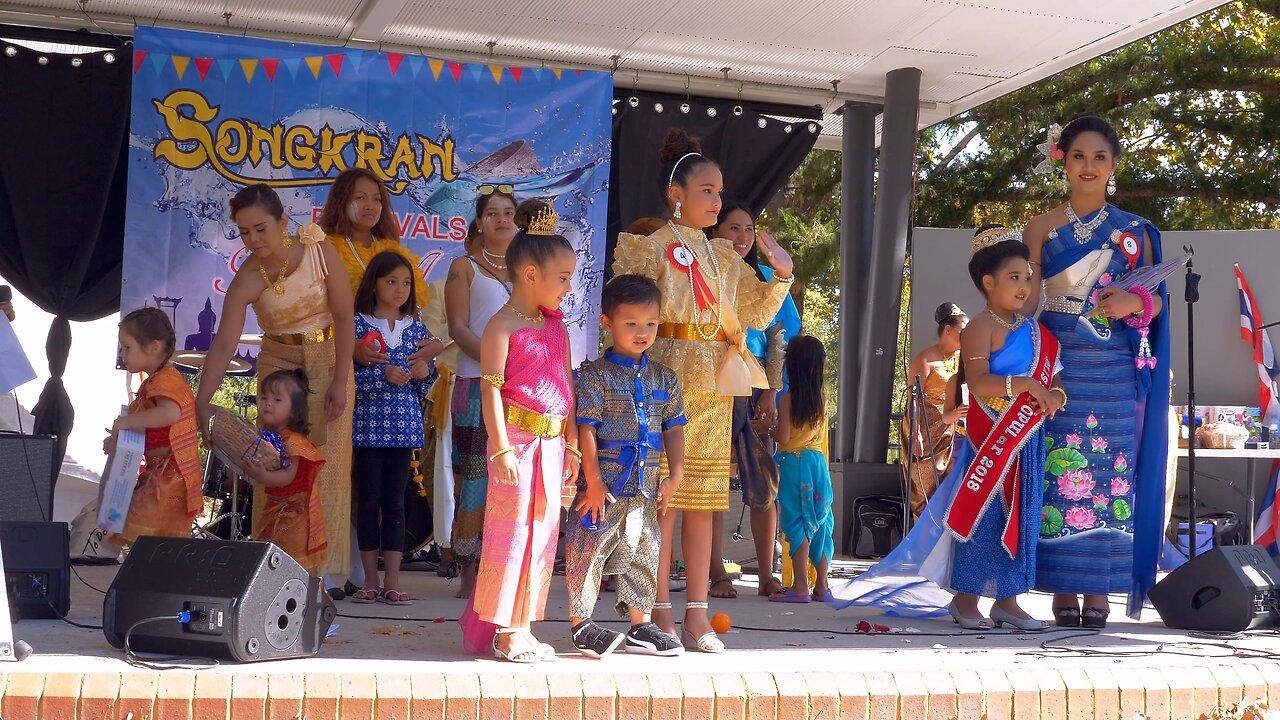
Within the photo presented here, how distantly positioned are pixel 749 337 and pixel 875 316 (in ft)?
7.57

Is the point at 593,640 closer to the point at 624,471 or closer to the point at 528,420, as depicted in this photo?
the point at 624,471

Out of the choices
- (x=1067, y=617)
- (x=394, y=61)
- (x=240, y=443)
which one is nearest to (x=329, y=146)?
(x=394, y=61)

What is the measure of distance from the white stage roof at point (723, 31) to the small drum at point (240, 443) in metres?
2.72

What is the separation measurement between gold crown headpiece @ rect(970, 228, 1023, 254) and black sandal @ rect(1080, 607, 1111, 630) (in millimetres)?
1389

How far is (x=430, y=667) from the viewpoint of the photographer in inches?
130

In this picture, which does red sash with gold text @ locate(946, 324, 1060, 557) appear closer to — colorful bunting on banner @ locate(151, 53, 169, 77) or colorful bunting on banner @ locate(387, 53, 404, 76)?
colorful bunting on banner @ locate(387, 53, 404, 76)

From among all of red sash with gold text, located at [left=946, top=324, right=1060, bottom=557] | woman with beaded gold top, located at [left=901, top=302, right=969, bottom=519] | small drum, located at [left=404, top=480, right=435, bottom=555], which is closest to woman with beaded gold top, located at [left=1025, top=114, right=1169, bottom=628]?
red sash with gold text, located at [left=946, top=324, right=1060, bottom=557]

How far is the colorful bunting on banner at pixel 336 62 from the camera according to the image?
664cm

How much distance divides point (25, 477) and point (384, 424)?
1.40 m

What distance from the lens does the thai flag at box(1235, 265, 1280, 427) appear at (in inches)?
316

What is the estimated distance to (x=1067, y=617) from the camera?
4512 millimetres

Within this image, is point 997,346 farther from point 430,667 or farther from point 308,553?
point 308,553

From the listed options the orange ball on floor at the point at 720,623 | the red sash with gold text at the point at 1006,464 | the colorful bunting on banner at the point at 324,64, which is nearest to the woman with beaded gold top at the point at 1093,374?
the red sash with gold text at the point at 1006,464

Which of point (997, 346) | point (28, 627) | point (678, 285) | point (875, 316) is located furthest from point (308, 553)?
point (875, 316)
